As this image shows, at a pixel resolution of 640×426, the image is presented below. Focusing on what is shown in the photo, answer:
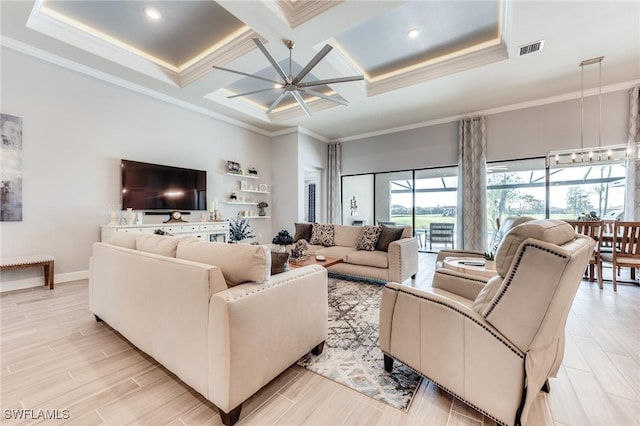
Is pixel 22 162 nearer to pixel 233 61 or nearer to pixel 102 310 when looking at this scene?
pixel 102 310

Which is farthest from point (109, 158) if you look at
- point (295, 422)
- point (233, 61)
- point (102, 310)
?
point (295, 422)

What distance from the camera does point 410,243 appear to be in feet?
12.4

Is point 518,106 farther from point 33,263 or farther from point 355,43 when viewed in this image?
point 33,263

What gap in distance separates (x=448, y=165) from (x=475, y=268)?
4090 millimetres

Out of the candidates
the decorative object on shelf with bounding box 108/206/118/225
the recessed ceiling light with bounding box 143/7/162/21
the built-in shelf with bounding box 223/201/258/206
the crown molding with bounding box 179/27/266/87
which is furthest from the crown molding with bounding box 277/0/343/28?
the built-in shelf with bounding box 223/201/258/206

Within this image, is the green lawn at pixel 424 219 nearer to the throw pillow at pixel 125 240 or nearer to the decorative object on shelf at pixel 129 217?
the decorative object on shelf at pixel 129 217

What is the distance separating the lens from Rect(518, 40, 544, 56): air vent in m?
3.22

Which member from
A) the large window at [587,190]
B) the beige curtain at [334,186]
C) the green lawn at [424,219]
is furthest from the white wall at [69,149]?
the large window at [587,190]

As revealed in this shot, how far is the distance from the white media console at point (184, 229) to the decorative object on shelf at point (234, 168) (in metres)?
1.23

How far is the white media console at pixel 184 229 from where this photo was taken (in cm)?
391

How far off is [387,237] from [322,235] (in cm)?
121

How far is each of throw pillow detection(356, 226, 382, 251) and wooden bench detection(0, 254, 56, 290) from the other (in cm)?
419

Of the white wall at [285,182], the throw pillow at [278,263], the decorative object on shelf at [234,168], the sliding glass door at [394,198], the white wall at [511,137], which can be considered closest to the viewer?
the throw pillow at [278,263]

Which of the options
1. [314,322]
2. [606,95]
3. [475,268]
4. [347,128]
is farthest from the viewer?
[347,128]
